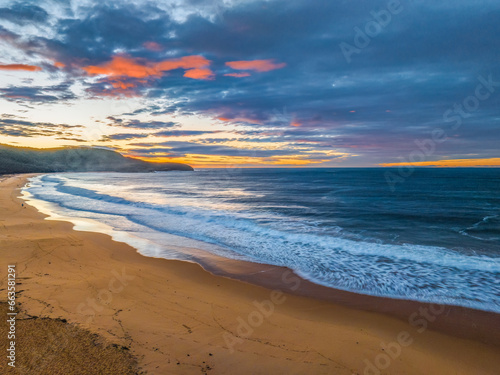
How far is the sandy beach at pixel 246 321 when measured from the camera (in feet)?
14.7

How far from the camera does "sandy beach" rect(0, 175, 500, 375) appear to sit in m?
4.47

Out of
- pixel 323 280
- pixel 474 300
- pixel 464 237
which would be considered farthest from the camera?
pixel 464 237

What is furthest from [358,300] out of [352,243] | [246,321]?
[352,243]

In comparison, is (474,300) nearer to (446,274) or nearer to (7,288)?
(446,274)

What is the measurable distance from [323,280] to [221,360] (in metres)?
5.19

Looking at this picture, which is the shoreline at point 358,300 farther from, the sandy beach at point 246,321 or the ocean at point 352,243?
the ocean at point 352,243

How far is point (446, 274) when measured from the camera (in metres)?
9.15

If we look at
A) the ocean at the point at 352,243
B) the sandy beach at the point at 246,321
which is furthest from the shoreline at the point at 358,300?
the ocean at the point at 352,243

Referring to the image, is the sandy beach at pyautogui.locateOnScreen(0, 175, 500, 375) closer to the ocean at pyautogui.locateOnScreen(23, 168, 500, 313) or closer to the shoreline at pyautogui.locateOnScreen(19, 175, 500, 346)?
the shoreline at pyautogui.locateOnScreen(19, 175, 500, 346)

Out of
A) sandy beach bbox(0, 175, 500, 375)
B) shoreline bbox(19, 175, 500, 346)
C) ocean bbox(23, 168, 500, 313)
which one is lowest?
ocean bbox(23, 168, 500, 313)

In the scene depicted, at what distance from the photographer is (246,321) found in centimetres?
577

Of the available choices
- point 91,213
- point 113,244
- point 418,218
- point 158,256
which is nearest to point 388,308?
point 158,256

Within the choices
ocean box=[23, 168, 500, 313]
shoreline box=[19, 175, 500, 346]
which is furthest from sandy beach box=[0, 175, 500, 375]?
ocean box=[23, 168, 500, 313]

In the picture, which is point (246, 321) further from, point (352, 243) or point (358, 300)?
point (352, 243)
